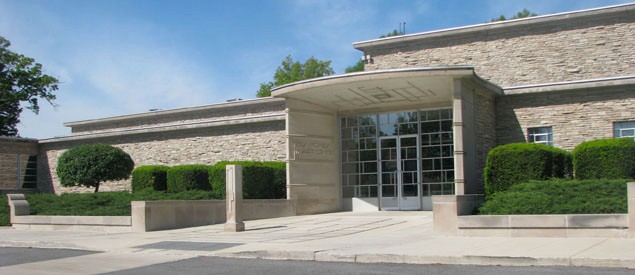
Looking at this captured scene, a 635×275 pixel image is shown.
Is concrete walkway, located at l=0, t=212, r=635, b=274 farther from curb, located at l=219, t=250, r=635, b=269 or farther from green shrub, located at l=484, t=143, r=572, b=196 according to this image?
green shrub, located at l=484, t=143, r=572, b=196

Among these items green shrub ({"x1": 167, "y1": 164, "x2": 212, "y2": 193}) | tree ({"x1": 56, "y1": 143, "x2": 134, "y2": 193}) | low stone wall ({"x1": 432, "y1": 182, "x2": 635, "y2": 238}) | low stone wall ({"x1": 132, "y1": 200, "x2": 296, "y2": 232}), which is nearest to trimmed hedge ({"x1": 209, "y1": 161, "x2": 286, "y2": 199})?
green shrub ({"x1": 167, "y1": 164, "x2": 212, "y2": 193})

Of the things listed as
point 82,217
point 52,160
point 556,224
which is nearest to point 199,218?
point 82,217

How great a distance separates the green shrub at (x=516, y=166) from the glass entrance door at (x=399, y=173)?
5.17 meters

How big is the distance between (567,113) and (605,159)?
138 inches

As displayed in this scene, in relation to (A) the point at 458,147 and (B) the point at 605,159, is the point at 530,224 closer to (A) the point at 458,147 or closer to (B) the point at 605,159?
(A) the point at 458,147

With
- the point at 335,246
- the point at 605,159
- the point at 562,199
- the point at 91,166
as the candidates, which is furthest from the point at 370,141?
the point at 335,246

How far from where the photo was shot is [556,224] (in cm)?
1305

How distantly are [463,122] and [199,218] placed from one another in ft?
27.4

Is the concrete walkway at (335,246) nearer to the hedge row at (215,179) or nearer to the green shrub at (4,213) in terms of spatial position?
the green shrub at (4,213)

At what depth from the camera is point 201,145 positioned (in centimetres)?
2825

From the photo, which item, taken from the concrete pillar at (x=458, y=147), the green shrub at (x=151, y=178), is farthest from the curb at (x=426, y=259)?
the green shrub at (x=151, y=178)

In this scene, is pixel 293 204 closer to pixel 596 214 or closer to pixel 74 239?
pixel 74 239

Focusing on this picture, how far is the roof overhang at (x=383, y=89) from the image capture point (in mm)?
18391

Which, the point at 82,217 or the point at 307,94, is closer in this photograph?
the point at 82,217
